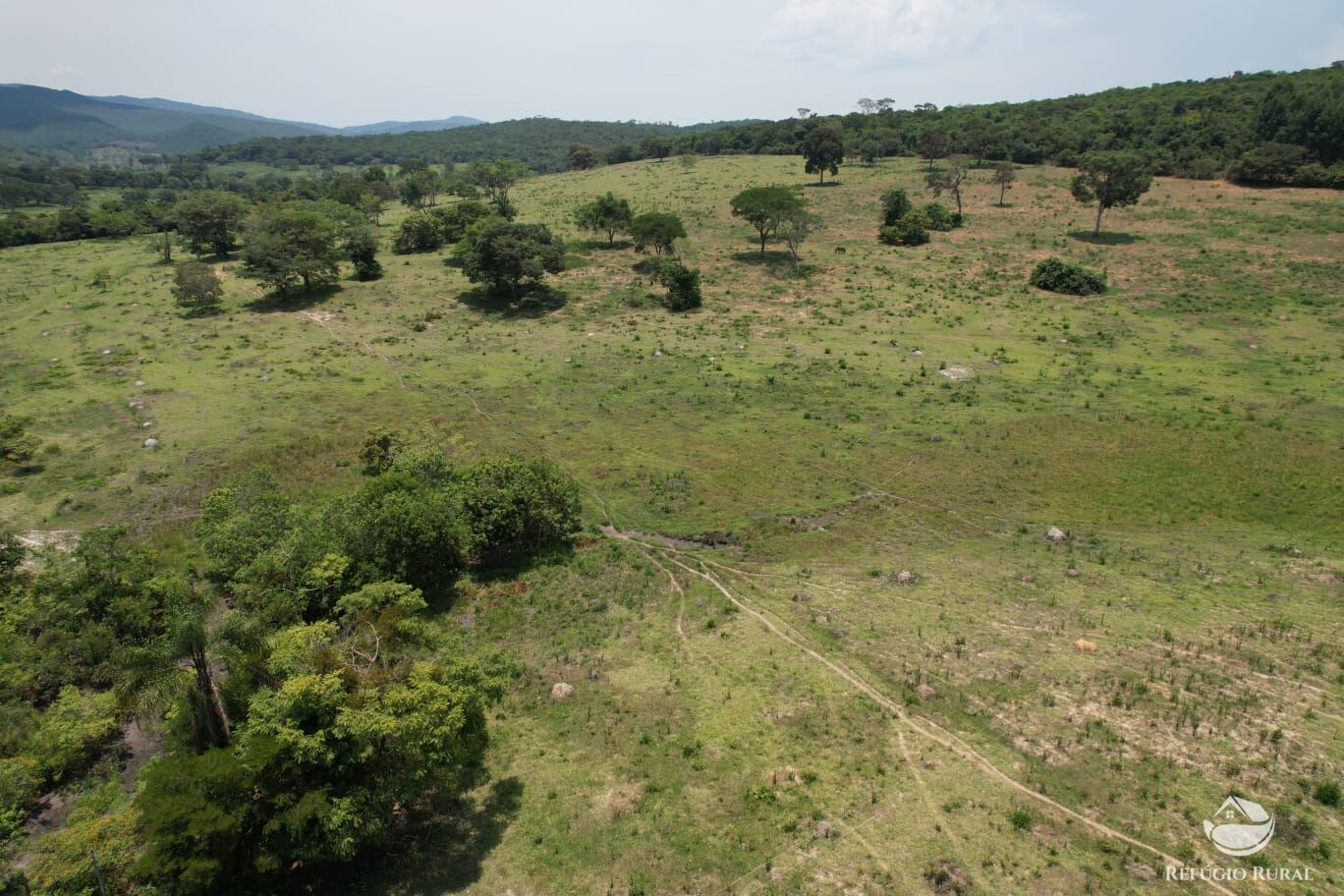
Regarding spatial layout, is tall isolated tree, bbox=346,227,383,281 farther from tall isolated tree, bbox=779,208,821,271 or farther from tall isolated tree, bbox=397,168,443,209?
tall isolated tree, bbox=779,208,821,271

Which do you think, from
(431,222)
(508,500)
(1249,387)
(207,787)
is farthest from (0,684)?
(431,222)

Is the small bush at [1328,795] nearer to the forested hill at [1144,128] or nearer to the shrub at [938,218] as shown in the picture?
the shrub at [938,218]

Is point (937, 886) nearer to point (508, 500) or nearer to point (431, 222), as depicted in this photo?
point (508, 500)

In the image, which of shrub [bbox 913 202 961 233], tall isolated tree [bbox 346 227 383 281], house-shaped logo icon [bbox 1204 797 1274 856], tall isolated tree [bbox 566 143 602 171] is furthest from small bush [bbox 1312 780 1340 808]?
tall isolated tree [bbox 566 143 602 171]

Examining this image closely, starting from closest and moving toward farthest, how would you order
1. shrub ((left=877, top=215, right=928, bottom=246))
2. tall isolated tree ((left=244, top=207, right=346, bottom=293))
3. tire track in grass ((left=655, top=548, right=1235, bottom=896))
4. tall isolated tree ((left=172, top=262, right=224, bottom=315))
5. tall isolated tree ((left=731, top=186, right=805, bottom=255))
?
1. tire track in grass ((left=655, top=548, right=1235, bottom=896))
2. tall isolated tree ((left=172, top=262, right=224, bottom=315))
3. tall isolated tree ((left=244, top=207, right=346, bottom=293))
4. tall isolated tree ((left=731, top=186, right=805, bottom=255))
5. shrub ((left=877, top=215, right=928, bottom=246))

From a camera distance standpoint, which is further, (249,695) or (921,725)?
(921,725)

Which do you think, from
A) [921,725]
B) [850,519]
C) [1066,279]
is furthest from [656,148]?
[921,725]

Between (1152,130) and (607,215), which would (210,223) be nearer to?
(607,215)
